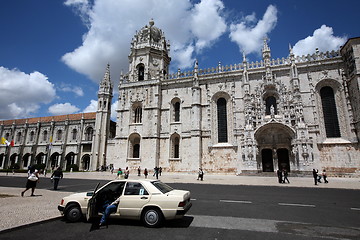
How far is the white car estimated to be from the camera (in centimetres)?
570

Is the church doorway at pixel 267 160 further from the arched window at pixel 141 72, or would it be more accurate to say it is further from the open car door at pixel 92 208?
the open car door at pixel 92 208

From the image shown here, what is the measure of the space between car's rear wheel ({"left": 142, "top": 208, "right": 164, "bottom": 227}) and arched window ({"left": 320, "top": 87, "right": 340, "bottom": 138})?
Answer: 87.6 ft

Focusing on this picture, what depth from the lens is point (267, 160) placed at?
86.6ft

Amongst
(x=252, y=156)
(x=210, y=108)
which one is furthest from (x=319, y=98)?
(x=210, y=108)

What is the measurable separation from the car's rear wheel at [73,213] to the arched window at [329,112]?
28.2m

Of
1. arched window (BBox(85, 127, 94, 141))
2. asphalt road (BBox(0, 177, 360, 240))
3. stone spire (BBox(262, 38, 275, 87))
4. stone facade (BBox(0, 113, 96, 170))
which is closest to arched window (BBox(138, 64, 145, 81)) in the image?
stone facade (BBox(0, 113, 96, 170))

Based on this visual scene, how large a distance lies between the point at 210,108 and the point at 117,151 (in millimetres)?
15927

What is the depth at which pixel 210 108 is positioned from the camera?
96.6 ft

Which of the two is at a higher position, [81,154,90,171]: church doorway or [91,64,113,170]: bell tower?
[91,64,113,170]: bell tower

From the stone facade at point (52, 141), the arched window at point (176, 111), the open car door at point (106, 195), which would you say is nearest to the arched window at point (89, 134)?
the stone facade at point (52, 141)

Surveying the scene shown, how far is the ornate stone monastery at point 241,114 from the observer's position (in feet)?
79.2

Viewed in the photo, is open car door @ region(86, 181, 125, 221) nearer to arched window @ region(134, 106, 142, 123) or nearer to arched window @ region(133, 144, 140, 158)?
arched window @ region(133, 144, 140, 158)

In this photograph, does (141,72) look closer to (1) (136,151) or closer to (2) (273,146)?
(1) (136,151)

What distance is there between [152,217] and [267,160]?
24.1 m
